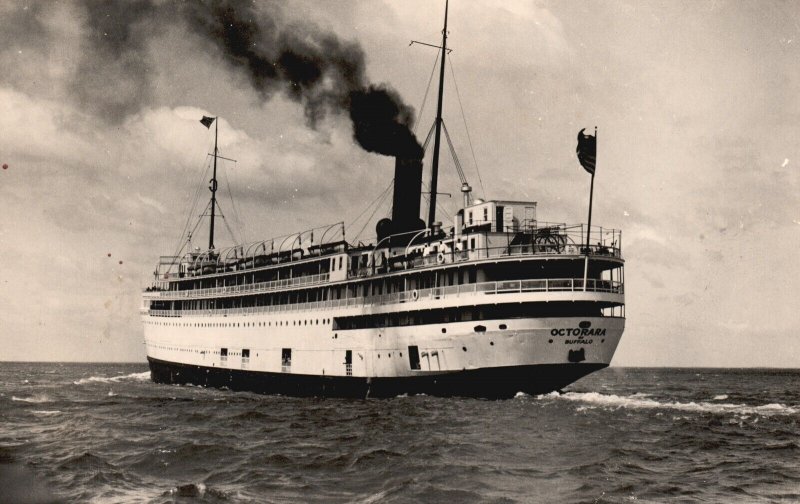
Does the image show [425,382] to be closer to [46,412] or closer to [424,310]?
[424,310]

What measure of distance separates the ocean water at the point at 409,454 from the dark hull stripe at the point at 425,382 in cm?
116

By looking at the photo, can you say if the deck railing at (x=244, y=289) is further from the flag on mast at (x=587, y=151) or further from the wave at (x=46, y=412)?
the flag on mast at (x=587, y=151)

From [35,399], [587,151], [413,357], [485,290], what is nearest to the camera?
[587,151]

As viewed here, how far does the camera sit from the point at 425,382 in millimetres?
37844

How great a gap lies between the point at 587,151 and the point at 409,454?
1971 cm

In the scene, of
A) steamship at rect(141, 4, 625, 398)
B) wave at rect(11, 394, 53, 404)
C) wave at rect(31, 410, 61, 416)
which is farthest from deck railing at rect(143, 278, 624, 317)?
wave at rect(11, 394, 53, 404)

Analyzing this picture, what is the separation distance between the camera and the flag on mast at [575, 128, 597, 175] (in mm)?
34062

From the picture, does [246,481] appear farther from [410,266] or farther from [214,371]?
[214,371]

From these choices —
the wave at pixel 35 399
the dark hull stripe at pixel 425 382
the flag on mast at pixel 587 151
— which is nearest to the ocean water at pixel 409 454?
the dark hull stripe at pixel 425 382

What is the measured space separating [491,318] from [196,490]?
2066cm

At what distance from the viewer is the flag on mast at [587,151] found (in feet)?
112

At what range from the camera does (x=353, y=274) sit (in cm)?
4481

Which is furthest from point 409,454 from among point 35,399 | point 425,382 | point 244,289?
point 244,289

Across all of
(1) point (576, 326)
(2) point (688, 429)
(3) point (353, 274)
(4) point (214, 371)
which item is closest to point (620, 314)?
(1) point (576, 326)
